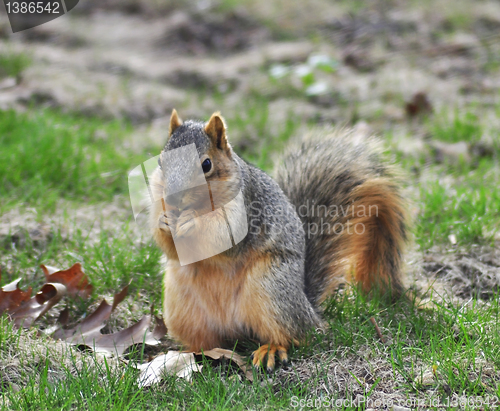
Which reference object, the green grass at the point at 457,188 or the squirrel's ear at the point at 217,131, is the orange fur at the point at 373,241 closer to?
the green grass at the point at 457,188

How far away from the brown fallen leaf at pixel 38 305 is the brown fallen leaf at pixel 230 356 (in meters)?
0.51

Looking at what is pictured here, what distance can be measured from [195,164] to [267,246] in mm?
313

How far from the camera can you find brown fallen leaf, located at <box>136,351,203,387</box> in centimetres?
134

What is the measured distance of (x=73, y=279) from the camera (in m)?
1.72

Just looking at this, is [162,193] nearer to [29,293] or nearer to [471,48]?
[29,293]

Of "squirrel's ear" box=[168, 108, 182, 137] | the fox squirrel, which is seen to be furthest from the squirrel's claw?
"squirrel's ear" box=[168, 108, 182, 137]

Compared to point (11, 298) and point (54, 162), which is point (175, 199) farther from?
point (54, 162)

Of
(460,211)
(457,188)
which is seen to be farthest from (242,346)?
(457,188)

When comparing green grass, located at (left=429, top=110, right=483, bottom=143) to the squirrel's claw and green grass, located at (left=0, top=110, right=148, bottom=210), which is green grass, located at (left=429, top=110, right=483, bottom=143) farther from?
the squirrel's claw

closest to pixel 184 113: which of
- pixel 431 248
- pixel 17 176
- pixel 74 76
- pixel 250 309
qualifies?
pixel 74 76

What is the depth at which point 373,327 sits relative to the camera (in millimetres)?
1552

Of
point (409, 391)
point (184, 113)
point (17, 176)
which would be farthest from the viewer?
point (184, 113)

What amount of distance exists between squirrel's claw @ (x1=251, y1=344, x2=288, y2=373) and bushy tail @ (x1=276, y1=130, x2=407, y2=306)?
24 cm

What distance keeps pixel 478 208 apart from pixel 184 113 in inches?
73.0
